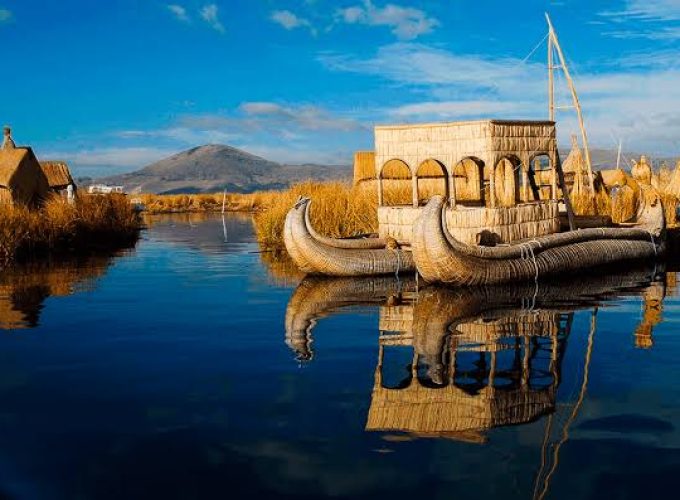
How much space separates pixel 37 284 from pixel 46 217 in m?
6.01

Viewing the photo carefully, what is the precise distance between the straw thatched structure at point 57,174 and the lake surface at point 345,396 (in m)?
20.5

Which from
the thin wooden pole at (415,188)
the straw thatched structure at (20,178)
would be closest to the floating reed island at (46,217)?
the straw thatched structure at (20,178)

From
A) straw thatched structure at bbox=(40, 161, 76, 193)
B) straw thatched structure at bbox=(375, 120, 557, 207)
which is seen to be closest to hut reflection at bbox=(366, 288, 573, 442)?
straw thatched structure at bbox=(375, 120, 557, 207)

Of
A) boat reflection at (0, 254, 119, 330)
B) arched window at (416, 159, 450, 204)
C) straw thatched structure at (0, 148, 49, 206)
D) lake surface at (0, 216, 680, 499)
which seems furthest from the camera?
arched window at (416, 159, 450, 204)

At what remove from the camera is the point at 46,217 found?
1909cm

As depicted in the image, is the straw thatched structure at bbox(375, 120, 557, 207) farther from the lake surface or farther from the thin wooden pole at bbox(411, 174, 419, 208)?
Result: the lake surface

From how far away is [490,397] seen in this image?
602 cm

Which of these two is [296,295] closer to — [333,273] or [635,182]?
[333,273]

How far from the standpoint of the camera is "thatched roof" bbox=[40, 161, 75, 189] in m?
31.2

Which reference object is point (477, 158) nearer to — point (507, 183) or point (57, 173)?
point (507, 183)

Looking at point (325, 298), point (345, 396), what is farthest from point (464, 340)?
point (325, 298)

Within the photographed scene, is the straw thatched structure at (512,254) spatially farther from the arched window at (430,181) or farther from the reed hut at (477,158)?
the arched window at (430,181)

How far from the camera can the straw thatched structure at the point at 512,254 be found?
11547mm

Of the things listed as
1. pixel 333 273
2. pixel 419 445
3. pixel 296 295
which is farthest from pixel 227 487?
pixel 333 273
